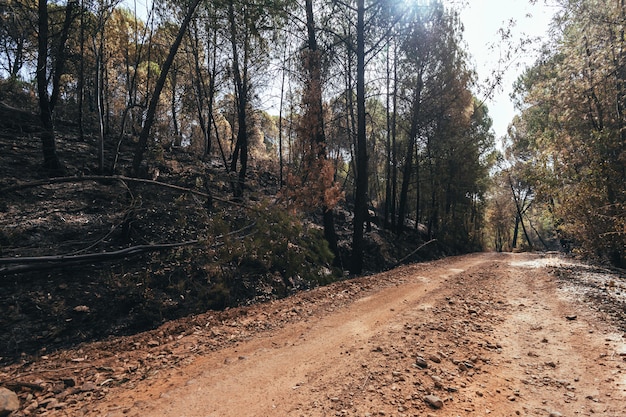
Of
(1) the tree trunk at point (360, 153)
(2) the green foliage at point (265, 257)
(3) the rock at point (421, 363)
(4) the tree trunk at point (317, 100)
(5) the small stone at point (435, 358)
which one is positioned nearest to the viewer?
(3) the rock at point (421, 363)

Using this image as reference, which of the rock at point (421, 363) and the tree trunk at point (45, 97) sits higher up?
the tree trunk at point (45, 97)

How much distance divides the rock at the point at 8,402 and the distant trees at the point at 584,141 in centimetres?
1249

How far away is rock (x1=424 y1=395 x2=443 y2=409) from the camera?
273 cm

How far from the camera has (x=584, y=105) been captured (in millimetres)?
12883

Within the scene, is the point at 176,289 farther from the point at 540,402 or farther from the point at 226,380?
the point at 540,402

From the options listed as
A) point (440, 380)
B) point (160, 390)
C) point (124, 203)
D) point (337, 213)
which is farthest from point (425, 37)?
point (160, 390)

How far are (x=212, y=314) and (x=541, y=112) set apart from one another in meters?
21.4

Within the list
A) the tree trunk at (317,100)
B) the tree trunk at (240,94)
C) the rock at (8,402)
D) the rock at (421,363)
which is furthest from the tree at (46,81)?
the rock at (421,363)

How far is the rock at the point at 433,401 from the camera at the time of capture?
2730 mm

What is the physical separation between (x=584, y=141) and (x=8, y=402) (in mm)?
17699

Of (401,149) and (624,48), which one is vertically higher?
(401,149)

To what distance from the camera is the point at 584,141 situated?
12.5 m

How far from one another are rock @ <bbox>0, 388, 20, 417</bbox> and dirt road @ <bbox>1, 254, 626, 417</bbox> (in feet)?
0.53

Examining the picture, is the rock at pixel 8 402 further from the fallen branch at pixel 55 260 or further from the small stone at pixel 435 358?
the small stone at pixel 435 358
